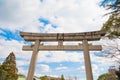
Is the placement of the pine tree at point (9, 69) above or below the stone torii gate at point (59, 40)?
above

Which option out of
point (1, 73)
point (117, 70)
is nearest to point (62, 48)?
→ point (117, 70)

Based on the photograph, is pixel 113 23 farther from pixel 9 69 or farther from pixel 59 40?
pixel 9 69

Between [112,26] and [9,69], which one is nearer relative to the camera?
[112,26]

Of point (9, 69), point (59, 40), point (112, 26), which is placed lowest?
point (59, 40)

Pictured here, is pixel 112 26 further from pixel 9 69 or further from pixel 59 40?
pixel 9 69

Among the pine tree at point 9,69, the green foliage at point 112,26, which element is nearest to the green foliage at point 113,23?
the green foliage at point 112,26

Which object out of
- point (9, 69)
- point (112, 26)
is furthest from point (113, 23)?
point (9, 69)

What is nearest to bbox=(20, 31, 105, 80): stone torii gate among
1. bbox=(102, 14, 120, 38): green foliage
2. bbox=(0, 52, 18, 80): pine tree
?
bbox=(102, 14, 120, 38): green foliage

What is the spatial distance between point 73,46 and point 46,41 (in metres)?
1.49

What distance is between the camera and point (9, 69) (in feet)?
73.5

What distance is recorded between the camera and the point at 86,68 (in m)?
6.83

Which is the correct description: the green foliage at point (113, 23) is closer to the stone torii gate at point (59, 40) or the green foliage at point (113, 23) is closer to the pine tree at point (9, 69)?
the stone torii gate at point (59, 40)

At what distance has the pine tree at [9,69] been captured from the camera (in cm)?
2132

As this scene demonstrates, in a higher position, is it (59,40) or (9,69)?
(9,69)
